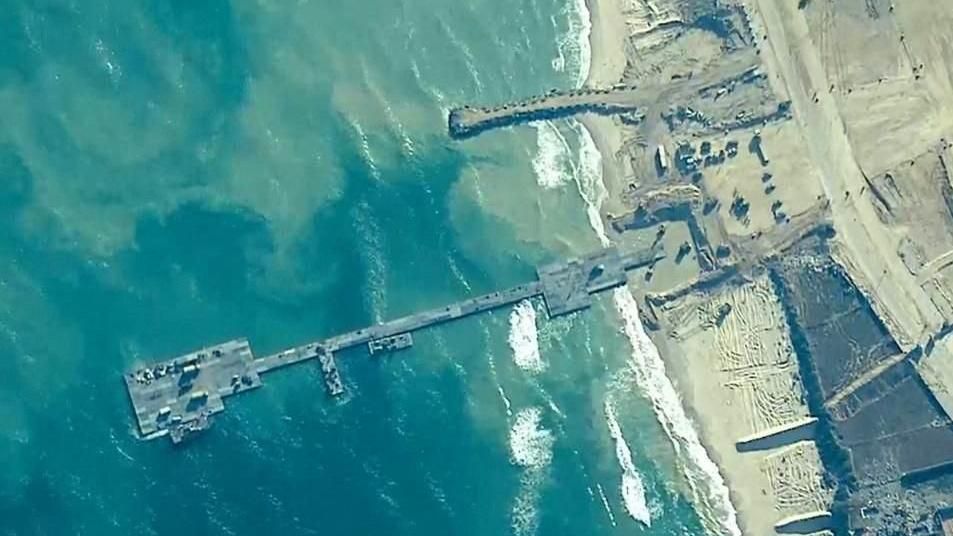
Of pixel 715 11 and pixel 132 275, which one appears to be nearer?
pixel 132 275

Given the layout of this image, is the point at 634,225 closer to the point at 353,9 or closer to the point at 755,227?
the point at 755,227

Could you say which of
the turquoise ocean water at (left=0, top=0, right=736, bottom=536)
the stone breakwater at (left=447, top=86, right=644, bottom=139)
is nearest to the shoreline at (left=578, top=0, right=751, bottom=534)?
the stone breakwater at (left=447, top=86, right=644, bottom=139)

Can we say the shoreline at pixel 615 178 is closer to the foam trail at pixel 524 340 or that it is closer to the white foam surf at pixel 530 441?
the foam trail at pixel 524 340

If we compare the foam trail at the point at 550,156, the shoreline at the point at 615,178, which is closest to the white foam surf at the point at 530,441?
the shoreline at the point at 615,178

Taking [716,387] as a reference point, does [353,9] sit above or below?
above

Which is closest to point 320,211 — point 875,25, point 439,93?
point 439,93

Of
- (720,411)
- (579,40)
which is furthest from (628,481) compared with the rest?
(579,40)
